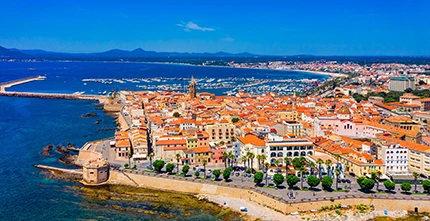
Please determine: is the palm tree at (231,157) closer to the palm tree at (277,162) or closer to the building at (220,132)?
the palm tree at (277,162)

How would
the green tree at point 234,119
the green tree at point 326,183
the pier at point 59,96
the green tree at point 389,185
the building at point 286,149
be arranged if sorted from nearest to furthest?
1. the green tree at point 389,185
2. the green tree at point 326,183
3. the building at point 286,149
4. the green tree at point 234,119
5. the pier at point 59,96

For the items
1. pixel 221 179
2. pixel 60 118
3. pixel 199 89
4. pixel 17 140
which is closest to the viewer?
pixel 221 179

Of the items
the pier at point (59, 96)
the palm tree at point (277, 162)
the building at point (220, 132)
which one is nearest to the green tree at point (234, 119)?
the building at point (220, 132)

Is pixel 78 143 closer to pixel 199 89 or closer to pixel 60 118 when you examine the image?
pixel 60 118

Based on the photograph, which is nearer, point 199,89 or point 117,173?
point 117,173

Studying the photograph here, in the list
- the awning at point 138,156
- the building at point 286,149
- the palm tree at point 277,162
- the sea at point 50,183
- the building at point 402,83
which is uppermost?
the building at point 402,83

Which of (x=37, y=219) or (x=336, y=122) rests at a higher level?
(x=336, y=122)

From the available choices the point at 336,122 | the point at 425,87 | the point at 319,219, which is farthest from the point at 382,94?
the point at 319,219
